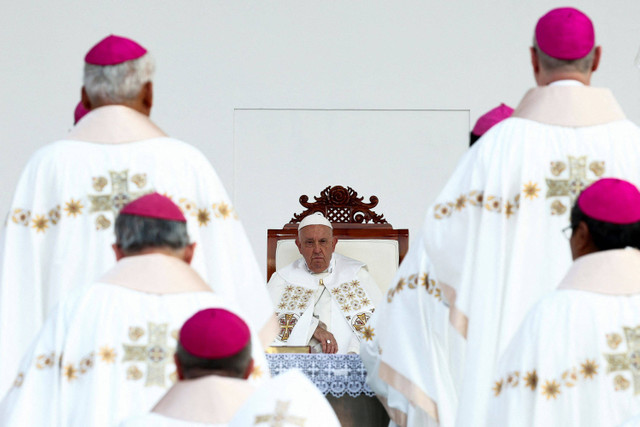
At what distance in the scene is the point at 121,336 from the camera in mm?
3287

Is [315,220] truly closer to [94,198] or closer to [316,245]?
[316,245]

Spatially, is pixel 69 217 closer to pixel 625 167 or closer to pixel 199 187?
pixel 199 187

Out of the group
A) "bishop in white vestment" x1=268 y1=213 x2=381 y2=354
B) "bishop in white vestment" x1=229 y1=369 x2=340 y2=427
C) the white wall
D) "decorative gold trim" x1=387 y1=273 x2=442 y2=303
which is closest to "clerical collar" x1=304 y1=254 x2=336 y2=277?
"bishop in white vestment" x1=268 y1=213 x2=381 y2=354

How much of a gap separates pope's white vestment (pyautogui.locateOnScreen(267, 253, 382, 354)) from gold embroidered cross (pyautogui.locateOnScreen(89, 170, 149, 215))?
12.4ft

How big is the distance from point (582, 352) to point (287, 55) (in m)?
7.62

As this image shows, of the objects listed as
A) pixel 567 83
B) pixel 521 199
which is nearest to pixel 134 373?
pixel 521 199

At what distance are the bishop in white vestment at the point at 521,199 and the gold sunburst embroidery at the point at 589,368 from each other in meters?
0.99

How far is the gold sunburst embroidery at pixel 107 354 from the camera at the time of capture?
3.29 m

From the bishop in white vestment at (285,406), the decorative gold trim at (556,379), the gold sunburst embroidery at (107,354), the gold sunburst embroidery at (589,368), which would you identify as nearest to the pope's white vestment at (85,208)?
the gold sunburst embroidery at (107,354)

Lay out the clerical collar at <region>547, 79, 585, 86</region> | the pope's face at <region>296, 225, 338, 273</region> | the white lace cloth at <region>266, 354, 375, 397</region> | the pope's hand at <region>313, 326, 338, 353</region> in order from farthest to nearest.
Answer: the pope's face at <region>296, 225, 338, 273</region> → the pope's hand at <region>313, 326, 338, 353</region> → the white lace cloth at <region>266, 354, 375, 397</region> → the clerical collar at <region>547, 79, 585, 86</region>

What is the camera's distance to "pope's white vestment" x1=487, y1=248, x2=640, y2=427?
123 inches

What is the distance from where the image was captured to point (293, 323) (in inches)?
311

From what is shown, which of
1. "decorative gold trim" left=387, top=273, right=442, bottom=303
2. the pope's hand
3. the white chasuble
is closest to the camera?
the white chasuble

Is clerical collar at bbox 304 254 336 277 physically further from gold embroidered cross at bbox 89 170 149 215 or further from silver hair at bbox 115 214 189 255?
silver hair at bbox 115 214 189 255
